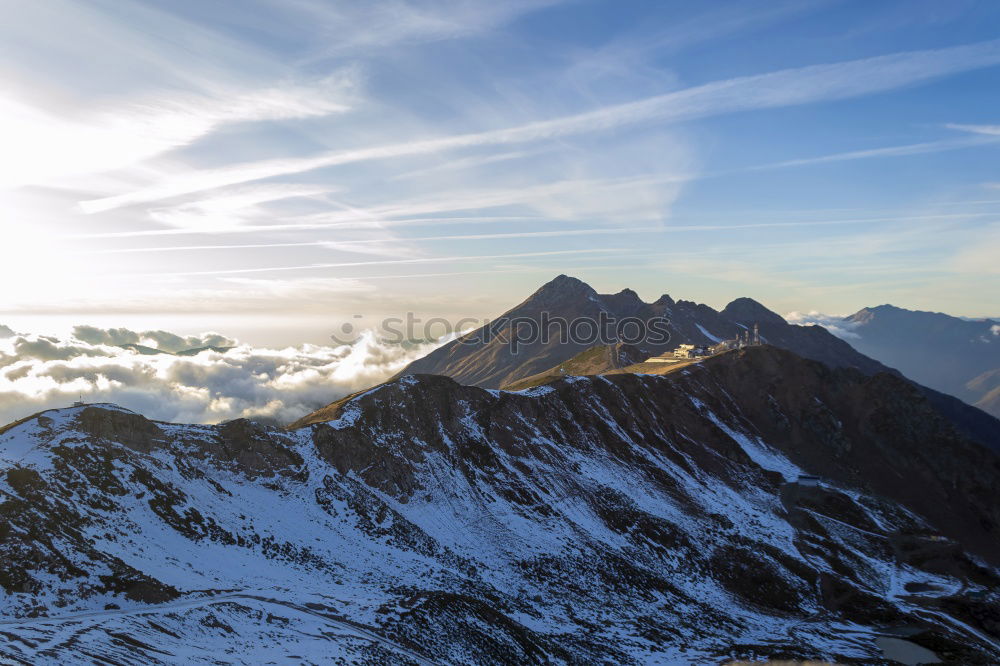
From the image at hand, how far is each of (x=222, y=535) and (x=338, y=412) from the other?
33487mm

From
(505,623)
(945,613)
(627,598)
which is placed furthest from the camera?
(945,613)

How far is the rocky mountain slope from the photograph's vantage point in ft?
196

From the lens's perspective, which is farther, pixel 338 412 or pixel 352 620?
pixel 338 412

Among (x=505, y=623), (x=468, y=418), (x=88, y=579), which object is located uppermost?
(x=468, y=418)

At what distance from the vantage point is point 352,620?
64.2 m

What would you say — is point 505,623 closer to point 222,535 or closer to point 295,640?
point 295,640

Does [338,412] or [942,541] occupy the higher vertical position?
[338,412]

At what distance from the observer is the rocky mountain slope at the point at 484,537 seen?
59.6 meters

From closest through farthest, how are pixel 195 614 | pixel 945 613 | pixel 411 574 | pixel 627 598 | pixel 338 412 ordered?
pixel 195 614, pixel 411 574, pixel 627 598, pixel 945 613, pixel 338 412

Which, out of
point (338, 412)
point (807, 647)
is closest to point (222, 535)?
point (338, 412)

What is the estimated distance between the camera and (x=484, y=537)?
3627 inches

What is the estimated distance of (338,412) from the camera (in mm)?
105438

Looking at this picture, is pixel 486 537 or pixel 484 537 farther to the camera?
pixel 486 537

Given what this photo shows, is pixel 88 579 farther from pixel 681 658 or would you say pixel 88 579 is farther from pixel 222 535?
pixel 681 658
